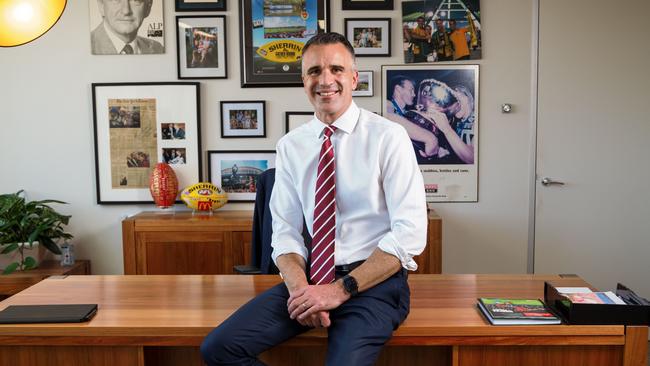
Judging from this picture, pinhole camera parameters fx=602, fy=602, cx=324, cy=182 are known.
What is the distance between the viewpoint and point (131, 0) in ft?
13.0

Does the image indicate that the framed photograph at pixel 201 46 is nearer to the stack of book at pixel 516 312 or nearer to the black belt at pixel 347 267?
the black belt at pixel 347 267

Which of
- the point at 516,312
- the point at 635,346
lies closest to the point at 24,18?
the point at 516,312

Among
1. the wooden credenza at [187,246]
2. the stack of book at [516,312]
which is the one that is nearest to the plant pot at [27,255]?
the wooden credenza at [187,246]

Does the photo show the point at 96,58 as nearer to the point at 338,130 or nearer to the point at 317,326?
the point at 338,130

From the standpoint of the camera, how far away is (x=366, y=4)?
395 centimetres

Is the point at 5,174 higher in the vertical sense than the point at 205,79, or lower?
lower

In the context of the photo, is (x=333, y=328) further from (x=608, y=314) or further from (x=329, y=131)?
(x=608, y=314)

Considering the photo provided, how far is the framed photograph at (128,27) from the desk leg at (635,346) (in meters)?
3.26

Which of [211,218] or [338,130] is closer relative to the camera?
[338,130]

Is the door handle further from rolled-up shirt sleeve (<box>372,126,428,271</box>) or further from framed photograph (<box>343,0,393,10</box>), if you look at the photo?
rolled-up shirt sleeve (<box>372,126,428,271</box>)

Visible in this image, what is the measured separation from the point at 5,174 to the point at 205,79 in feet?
4.94

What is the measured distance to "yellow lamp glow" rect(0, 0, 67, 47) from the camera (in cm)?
178

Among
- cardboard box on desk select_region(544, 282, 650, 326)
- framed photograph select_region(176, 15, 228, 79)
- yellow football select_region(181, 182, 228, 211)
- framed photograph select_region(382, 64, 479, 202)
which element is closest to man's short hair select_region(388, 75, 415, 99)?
framed photograph select_region(382, 64, 479, 202)

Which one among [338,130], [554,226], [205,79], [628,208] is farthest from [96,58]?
[628,208]
